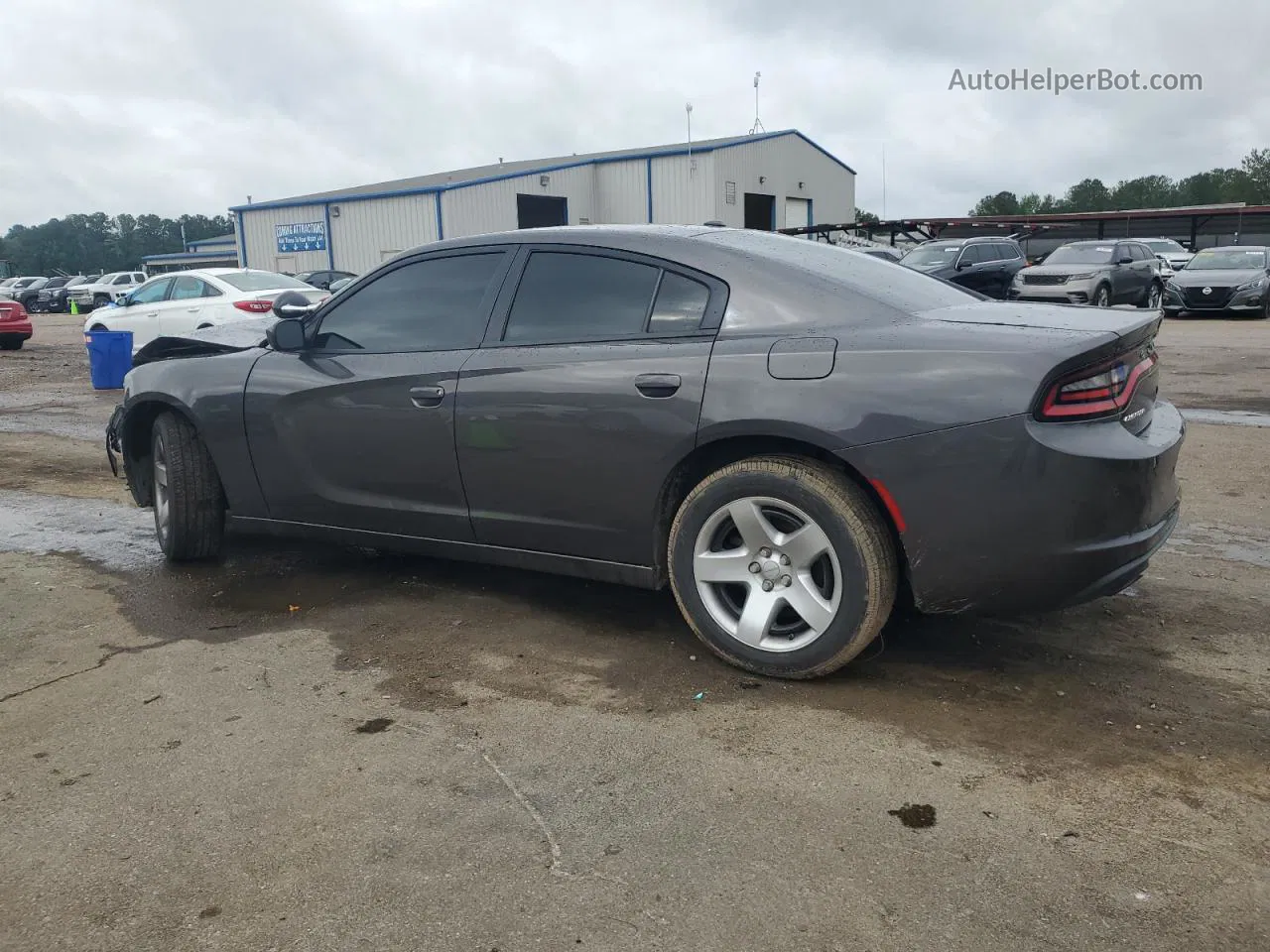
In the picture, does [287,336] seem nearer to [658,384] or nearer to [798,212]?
[658,384]

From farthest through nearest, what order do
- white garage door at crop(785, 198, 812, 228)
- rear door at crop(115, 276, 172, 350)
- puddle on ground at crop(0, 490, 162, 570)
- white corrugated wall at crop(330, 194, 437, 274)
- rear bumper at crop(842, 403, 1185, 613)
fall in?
white garage door at crop(785, 198, 812, 228) → white corrugated wall at crop(330, 194, 437, 274) → rear door at crop(115, 276, 172, 350) → puddle on ground at crop(0, 490, 162, 570) → rear bumper at crop(842, 403, 1185, 613)

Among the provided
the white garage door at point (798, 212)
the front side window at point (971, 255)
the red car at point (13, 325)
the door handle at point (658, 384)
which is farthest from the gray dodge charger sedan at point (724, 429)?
the white garage door at point (798, 212)

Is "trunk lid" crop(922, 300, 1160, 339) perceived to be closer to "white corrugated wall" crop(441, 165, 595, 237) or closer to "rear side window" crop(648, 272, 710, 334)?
"rear side window" crop(648, 272, 710, 334)

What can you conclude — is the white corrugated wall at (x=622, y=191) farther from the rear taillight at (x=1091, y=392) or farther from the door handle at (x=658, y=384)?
the rear taillight at (x=1091, y=392)

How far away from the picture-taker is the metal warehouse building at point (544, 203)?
34.7 meters

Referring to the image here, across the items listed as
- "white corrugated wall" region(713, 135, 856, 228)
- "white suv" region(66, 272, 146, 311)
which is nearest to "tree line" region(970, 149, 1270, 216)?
"white corrugated wall" region(713, 135, 856, 228)

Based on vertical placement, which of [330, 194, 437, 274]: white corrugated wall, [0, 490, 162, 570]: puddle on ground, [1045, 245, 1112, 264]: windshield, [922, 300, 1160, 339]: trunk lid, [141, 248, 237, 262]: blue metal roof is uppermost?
[141, 248, 237, 262]: blue metal roof

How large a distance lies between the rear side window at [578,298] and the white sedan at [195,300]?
34.9ft

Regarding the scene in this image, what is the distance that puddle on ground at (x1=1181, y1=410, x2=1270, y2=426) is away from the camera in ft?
Result: 27.9

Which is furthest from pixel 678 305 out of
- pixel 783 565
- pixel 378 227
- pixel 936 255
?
pixel 378 227

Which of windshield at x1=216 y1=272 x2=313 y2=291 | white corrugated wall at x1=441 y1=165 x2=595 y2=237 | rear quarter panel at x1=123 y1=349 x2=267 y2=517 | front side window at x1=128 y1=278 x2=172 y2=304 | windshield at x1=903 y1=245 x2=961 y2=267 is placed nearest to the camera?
rear quarter panel at x1=123 y1=349 x2=267 y2=517

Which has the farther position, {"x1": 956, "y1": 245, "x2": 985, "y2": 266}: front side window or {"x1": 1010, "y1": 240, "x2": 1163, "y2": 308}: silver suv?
{"x1": 956, "y1": 245, "x2": 985, "y2": 266}: front side window

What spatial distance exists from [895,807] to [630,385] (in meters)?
1.67

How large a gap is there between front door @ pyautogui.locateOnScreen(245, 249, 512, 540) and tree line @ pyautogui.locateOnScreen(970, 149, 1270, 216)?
8966 cm
